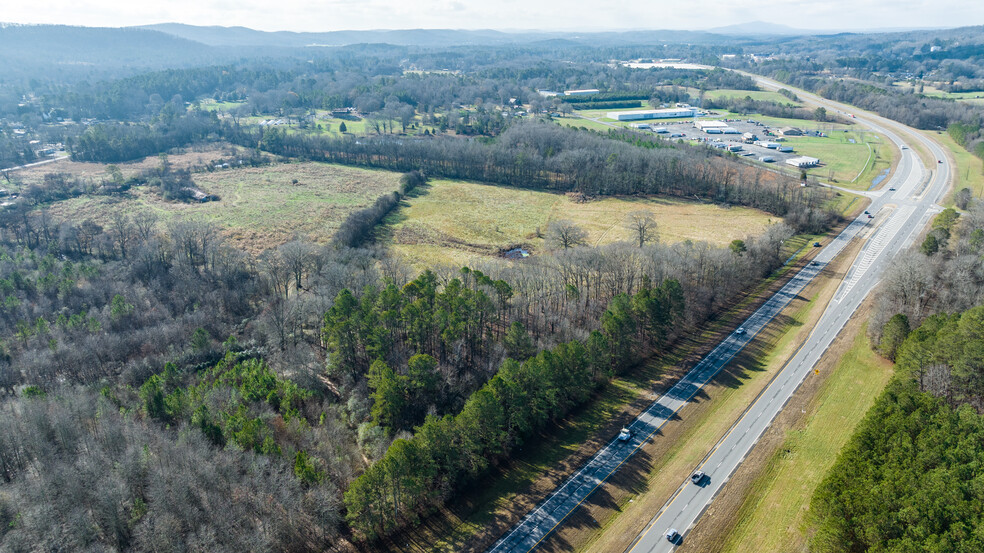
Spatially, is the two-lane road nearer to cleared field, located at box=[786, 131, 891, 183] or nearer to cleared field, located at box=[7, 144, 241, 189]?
cleared field, located at box=[786, 131, 891, 183]

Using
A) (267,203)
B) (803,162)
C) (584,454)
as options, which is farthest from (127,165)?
(803,162)

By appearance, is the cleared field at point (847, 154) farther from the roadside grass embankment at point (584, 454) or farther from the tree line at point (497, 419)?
the tree line at point (497, 419)

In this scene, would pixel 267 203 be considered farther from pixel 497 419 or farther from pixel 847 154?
pixel 847 154

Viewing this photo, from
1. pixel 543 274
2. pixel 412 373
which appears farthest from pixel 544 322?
pixel 412 373

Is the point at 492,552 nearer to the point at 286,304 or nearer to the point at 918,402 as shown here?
the point at 918,402

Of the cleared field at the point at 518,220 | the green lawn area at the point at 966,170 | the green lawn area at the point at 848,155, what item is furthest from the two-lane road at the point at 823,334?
the cleared field at the point at 518,220

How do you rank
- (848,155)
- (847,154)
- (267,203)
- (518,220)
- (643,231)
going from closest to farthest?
(643,231), (518,220), (267,203), (848,155), (847,154)
